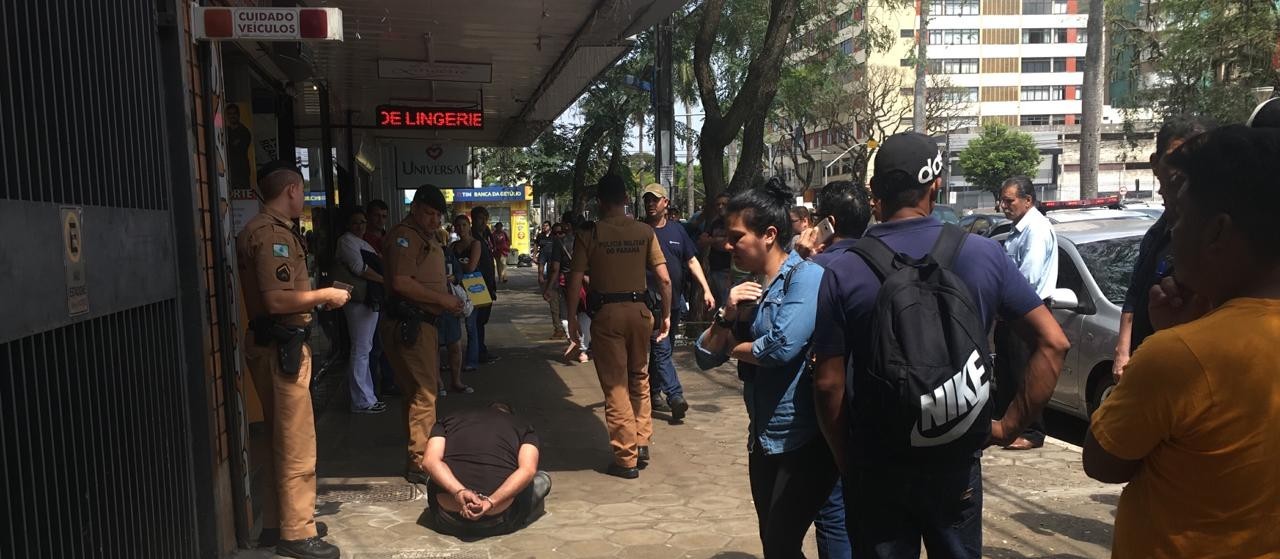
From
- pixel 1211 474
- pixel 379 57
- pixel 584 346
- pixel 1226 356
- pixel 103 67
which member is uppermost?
pixel 379 57

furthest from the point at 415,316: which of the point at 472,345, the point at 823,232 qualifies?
the point at 472,345

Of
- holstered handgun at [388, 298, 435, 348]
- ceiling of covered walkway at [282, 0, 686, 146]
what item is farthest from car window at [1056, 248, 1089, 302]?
holstered handgun at [388, 298, 435, 348]

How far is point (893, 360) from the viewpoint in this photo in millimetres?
2535

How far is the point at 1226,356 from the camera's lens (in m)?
1.72

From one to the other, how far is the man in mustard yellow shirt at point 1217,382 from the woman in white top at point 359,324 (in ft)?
23.2

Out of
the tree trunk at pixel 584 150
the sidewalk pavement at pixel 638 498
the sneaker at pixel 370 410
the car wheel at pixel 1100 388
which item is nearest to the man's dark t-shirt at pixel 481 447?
the sidewalk pavement at pixel 638 498

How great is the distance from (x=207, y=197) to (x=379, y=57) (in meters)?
4.83

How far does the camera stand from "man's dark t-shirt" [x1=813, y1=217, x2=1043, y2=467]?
2.82m

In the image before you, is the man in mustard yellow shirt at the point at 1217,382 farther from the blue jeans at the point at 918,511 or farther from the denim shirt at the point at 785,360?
the denim shirt at the point at 785,360

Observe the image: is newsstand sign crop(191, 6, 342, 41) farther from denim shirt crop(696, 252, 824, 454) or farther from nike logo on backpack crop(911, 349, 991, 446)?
nike logo on backpack crop(911, 349, 991, 446)

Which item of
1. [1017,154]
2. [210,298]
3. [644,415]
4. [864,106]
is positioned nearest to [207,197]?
[210,298]

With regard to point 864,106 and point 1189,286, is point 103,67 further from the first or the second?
point 864,106

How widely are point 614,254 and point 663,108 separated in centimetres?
780

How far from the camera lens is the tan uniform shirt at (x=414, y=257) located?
607cm
